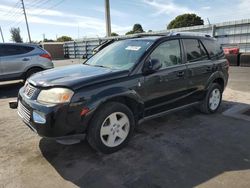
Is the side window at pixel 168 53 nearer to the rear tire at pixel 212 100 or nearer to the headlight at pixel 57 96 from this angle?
the rear tire at pixel 212 100

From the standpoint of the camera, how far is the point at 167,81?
3982mm

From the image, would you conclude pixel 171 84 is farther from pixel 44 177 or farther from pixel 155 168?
pixel 44 177

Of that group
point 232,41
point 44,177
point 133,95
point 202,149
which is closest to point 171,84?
point 133,95

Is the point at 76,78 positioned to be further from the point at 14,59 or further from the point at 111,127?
the point at 14,59

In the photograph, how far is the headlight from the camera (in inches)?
116

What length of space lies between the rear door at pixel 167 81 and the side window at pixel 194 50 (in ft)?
0.76

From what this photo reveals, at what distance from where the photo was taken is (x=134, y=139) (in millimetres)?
3855

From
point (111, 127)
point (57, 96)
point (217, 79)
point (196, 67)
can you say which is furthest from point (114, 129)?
point (217, 79)

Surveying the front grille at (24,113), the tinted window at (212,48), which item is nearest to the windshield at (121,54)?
the front grille at (24,113)

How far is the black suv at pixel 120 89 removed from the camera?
118 inches

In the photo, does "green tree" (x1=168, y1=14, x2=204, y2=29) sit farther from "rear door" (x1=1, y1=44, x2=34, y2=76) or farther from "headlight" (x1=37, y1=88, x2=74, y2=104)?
"headlight" (x1=37, y1=88, x2=74, y2=104)

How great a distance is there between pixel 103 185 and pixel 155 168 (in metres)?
0.71

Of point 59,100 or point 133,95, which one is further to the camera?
point 133,95

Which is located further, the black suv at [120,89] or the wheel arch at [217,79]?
the wheel arch at [217,79]
